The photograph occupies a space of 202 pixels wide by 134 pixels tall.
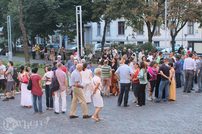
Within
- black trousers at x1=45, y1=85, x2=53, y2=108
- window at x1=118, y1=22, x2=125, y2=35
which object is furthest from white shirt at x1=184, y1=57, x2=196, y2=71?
window at x1=118, y1=22, x2=125, y2=35

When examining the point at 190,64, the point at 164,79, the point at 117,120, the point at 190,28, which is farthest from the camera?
the point at 190,28

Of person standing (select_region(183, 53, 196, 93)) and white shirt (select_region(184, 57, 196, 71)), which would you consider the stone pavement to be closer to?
person standing (select_region(183, 53, 196, 93))

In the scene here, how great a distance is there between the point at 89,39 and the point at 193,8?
34.9 metres

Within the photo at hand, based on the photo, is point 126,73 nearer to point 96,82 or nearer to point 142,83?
point 142,83

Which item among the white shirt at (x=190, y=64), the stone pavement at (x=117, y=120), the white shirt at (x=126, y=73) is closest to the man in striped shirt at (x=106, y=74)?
the stone pavement at (x=117, y=120)

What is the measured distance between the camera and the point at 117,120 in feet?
24.9

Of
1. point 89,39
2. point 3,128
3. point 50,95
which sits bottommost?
point 3,128

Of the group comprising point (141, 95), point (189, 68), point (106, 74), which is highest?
point (189, 68)

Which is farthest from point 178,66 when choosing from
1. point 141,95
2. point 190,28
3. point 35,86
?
point 190,28

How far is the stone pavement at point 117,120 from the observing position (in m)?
6.75

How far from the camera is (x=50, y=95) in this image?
9094 mm

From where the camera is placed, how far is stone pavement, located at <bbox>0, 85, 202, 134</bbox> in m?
6.75

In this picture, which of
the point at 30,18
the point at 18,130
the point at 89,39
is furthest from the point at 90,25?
the point at 18,130

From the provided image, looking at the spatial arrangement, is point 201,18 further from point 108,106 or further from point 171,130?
point 171,130
